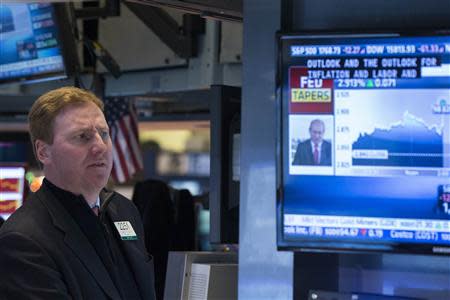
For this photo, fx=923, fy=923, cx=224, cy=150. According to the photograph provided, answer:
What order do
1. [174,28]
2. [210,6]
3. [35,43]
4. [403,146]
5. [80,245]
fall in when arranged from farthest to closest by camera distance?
[35,43] < [174,28] < [210,6] < [403,146] < [80,245]

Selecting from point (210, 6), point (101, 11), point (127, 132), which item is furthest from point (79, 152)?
point (127, 132)

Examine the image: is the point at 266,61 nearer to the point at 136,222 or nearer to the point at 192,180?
the point at 136,222

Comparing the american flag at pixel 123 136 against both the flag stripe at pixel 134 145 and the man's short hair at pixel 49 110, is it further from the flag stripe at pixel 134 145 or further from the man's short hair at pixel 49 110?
the man's short hair at pixel 49 110

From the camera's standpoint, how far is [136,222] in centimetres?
306

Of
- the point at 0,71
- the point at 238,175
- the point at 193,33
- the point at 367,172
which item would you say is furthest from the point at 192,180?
the point at 367,172

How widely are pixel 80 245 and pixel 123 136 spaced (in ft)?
18.4

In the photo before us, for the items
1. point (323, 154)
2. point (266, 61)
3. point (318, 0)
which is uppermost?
point (318, 0)

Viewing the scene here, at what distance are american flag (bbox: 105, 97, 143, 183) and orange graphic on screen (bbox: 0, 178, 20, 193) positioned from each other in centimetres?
265

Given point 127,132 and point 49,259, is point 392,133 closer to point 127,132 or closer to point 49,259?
point 49,259

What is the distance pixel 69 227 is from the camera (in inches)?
106

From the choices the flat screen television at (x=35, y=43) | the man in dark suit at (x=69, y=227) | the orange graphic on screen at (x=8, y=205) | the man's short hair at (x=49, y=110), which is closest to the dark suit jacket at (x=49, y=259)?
the man in dark suit at (x=69, y=227)

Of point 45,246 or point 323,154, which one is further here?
point 323,154

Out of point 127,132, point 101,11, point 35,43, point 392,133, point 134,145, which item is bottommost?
point 134,145

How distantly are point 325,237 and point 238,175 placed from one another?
709 millimetres
